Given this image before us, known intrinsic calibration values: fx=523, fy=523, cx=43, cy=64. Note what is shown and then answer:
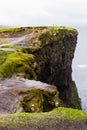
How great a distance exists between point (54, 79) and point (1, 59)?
29.8 metres

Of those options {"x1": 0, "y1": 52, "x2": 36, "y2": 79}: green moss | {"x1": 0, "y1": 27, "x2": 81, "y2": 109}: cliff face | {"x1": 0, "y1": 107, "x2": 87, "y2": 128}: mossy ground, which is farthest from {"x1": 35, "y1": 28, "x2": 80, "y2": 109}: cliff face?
{"x1": 0, "y1": 107, "x2": 87, "y2": 128}: mossy ground

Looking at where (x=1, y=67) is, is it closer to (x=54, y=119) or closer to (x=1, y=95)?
(x=1, y=95)

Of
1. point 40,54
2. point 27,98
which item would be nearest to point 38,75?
point 40,54

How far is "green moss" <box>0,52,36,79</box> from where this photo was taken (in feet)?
121

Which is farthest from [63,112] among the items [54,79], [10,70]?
[54,79]

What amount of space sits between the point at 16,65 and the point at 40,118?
1730 cm

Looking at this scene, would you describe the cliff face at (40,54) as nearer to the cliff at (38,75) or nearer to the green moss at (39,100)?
the cliff at (38,75)

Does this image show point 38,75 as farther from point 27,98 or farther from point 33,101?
point 33,101

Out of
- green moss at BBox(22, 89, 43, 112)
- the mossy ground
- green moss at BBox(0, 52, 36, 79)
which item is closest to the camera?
the mossy ground

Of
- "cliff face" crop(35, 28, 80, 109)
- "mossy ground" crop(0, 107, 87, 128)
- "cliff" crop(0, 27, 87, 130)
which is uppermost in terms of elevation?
"mossy ground" crop(0, 107, 87, 128)

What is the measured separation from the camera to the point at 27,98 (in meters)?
28.5

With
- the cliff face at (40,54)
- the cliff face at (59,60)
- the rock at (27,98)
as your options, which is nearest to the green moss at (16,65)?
the cliff face at (40,54)

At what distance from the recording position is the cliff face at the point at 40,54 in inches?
1539

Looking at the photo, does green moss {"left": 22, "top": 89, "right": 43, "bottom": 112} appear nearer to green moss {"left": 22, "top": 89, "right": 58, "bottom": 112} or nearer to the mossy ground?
green moss {"left": 22, "top": 89, "right": 58, "bottom": 112}
